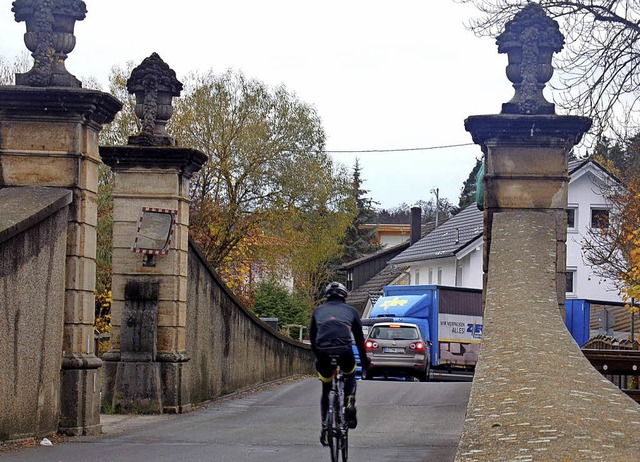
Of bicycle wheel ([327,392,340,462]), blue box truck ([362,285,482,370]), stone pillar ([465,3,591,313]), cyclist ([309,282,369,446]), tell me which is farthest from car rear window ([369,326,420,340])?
bicycle wheel ([327,392,340,462])

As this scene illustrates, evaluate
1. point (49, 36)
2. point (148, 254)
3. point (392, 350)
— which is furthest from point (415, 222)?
point (49, 36)

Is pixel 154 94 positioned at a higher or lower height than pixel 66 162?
higher

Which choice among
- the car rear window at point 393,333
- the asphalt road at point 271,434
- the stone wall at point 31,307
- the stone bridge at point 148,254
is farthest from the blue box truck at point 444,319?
the stone wall at point 31,307

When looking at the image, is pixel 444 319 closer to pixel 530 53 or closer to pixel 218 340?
pixel 218 340

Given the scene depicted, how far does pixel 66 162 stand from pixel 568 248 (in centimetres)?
4626

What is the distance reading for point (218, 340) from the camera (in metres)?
18.7

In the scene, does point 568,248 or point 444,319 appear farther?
point 568,248

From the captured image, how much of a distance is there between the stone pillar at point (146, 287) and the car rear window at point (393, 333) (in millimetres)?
14473

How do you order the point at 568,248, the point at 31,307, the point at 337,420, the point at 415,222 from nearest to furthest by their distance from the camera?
1. the point at 337,420
2. the point at 31,307
3. the point at 568,248
4. the point at 415,222

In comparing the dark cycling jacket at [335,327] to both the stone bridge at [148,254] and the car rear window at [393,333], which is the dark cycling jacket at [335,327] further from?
the car rear window at [393,333]

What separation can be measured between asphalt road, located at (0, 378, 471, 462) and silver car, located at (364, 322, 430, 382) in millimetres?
11030

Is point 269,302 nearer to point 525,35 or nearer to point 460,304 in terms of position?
point 460,304

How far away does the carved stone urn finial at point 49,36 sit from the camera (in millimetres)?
12641

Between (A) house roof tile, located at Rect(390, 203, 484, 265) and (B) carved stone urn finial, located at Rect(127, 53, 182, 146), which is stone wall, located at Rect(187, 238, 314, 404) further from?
(A) house roof tile, located at Rect(390, 203, 484, 265)
